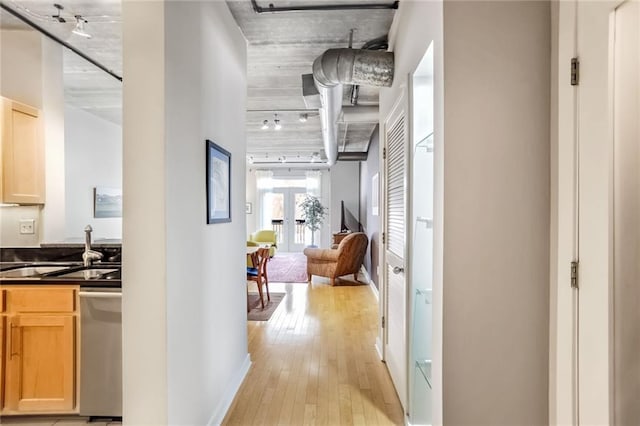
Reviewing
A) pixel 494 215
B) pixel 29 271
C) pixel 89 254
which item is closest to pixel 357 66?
pixel 494 215

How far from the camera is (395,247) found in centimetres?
258

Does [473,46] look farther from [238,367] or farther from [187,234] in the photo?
[238,367]

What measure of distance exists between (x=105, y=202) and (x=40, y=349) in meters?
3.24

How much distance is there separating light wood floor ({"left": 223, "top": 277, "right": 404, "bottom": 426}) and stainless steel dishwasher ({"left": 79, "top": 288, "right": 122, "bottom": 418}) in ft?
2.45

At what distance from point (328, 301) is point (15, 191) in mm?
3725

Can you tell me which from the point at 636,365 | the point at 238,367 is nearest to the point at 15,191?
the point at 238,367

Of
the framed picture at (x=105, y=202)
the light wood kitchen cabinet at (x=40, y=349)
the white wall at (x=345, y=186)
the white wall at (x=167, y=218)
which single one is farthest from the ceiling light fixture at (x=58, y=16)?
the white wall at (x=345, y=186)

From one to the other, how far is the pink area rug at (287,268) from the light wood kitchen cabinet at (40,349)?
430cm

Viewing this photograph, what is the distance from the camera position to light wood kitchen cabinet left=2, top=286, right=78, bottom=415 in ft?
6.64

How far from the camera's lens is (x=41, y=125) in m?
2.70

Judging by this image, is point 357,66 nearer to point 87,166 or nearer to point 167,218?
point 167,218

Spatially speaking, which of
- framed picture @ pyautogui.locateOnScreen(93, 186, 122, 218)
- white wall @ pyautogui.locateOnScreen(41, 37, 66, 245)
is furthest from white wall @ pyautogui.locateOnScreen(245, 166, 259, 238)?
white wall @ pyautogui.locateOnScreen(41, 37, 66, 245)

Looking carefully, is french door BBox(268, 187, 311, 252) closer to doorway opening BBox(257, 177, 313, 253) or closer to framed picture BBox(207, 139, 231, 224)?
doorway opening BBox(257, 177, 313, 253)

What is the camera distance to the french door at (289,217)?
997 cm
